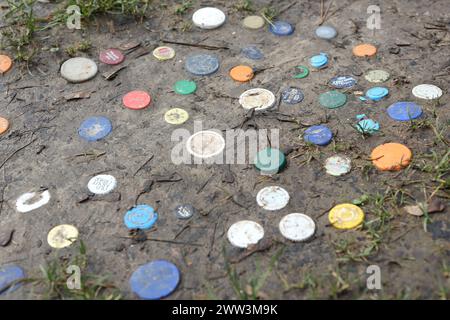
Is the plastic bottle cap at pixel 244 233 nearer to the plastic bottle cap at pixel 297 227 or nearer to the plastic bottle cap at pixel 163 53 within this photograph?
the plastic bottle cap at pixel 297 227

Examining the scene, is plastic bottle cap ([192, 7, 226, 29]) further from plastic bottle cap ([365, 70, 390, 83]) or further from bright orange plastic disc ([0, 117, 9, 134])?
bright orange plastic disc ([0, 117, 9, 134])

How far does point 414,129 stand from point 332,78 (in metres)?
0.56

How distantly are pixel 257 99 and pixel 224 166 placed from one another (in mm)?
496

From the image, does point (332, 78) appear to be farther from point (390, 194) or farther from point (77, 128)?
point (77, 128)

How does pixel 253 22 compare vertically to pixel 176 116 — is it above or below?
above

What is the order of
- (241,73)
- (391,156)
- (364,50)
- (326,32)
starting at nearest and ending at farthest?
→ 1. (391,156)
2. (241,73)
3. (364,50)
4. (326,32)

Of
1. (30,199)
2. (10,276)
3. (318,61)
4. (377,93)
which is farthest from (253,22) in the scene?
(10,276)

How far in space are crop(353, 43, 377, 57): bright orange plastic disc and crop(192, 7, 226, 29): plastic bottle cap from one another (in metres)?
0.84

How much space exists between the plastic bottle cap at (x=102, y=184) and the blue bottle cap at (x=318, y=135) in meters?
0.92

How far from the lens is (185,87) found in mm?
2785

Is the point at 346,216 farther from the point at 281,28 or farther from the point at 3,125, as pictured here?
the point at 3,125

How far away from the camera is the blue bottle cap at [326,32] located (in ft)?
10.1

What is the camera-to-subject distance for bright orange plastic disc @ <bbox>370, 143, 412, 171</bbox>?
7.43 ft

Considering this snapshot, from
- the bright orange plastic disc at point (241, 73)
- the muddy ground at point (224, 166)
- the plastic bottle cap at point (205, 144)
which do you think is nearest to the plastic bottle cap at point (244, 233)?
the muddy ground at point (224, 166)
